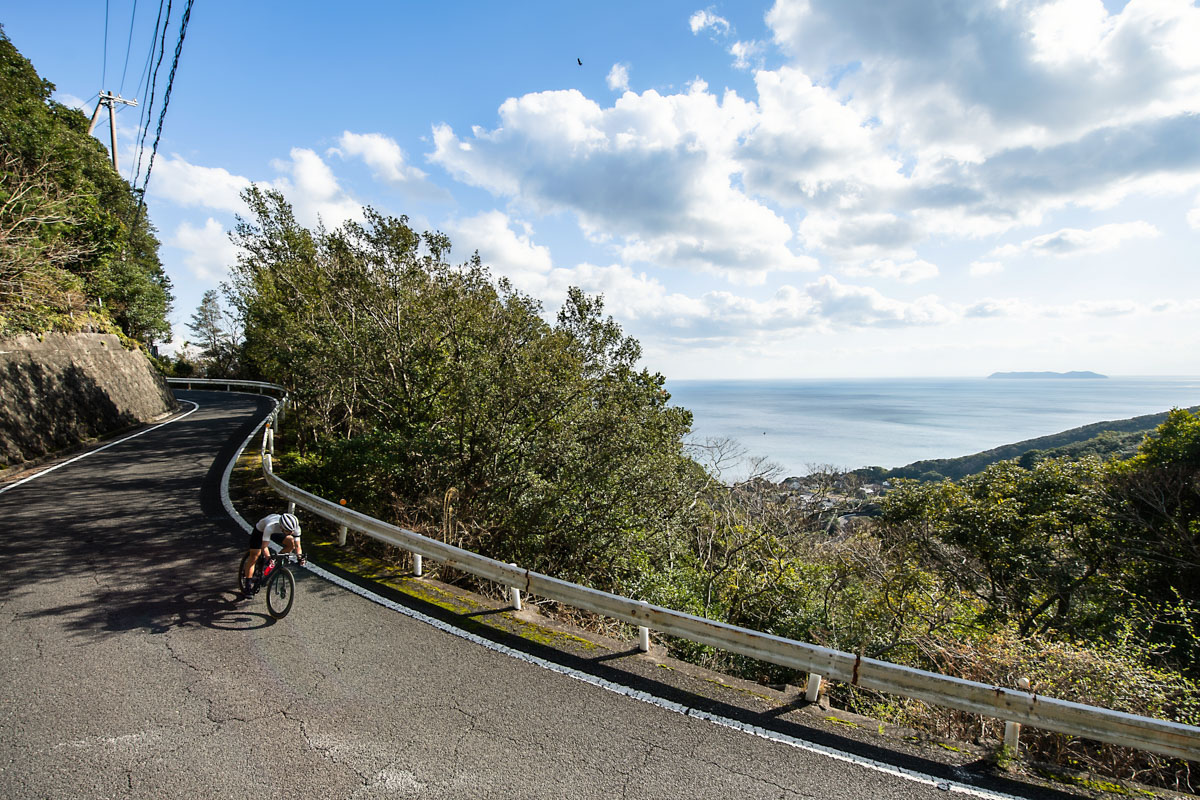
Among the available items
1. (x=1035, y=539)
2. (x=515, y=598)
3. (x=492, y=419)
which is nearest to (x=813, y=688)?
(x=515, y=598)

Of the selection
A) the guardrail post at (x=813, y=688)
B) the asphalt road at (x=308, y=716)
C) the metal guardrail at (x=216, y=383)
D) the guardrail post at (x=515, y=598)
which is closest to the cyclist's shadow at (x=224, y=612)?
the asphalt road at (x=308, y=716)

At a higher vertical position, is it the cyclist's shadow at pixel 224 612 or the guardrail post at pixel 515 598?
the guardrail post at pixel 515 598

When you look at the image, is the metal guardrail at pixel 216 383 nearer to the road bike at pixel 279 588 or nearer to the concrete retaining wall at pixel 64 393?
the concrete retaining wall at pixel 64 393

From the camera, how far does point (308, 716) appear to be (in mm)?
3592

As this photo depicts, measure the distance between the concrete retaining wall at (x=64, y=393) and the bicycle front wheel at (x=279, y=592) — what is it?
11.4 metres

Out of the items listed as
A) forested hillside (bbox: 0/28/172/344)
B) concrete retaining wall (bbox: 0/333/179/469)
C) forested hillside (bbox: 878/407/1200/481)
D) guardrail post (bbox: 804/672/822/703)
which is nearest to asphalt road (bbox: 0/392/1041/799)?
guardrail post (bbox: 804/672/822/703)

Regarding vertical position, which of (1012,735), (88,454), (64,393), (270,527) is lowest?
(88,454)

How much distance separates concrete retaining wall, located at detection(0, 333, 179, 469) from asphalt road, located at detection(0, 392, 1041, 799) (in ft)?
31.0

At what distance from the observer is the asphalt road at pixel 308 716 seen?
3.04m

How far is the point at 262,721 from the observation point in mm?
3523

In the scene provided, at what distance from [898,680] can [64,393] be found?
20034 mm

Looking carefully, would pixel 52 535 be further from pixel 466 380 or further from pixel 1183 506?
pixel 1183 506

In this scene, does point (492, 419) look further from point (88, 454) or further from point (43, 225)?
point (43, 225)

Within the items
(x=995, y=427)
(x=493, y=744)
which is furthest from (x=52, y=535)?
(x=995, y=427)
